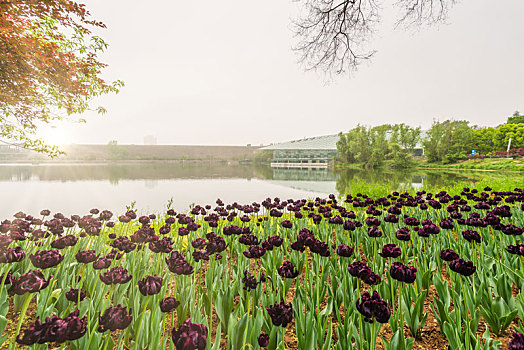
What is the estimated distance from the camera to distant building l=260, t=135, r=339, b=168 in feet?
187

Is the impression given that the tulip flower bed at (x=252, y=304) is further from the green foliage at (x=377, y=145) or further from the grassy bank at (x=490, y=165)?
the green foliage at (x=377, y=145)

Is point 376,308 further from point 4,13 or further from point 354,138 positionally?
point 354,138

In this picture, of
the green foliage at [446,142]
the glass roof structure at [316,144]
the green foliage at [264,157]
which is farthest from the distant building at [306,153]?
the green foliage at [446,142]

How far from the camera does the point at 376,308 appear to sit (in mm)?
1316

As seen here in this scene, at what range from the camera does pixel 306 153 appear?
59.0 meters

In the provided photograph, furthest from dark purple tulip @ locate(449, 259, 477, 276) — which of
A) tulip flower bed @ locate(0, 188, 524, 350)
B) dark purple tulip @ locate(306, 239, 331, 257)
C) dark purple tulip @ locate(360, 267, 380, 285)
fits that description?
dark purple tulip @ locate(306, 239, 331, 257)

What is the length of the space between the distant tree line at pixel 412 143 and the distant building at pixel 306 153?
7.75 meters

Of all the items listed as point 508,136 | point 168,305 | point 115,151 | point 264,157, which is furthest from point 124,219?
point 115,151

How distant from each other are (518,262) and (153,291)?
10.6 feet

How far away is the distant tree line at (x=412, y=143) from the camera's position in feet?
135

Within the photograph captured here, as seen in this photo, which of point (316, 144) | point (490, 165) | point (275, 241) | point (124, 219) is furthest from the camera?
point (316, 144)

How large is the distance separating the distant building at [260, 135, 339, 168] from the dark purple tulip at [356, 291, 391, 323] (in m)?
54.3

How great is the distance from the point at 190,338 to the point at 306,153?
59221 mm

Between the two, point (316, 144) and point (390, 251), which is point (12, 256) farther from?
point (316, 144)
